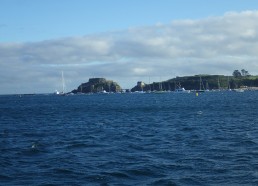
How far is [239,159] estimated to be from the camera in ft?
106

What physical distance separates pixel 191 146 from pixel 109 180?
1517 cm

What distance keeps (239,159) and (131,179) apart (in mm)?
9939

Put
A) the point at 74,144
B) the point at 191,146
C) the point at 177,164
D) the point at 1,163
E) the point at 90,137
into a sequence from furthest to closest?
the point at 90,137 < the point at 74,144 < the point at 191,146 < the point at 1,163 < the point at 177,164

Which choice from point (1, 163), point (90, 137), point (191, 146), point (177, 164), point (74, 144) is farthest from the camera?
point (90, 137)

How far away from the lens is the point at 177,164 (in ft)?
103

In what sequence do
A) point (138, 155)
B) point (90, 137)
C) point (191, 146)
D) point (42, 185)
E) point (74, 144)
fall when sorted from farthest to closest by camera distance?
point (90, 137) < point (74, 144) < point (191, 146) < point (138, 155) < point (42, 185)

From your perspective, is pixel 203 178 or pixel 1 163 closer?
pixel 203 178

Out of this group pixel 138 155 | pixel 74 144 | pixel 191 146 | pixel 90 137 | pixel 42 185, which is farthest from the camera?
pixel 90 137

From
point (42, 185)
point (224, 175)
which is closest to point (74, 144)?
point (42, 185)

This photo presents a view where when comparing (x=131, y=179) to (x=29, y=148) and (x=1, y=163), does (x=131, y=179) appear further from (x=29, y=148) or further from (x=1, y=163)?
(x=29, y=148)

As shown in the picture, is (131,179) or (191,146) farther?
(191,146)

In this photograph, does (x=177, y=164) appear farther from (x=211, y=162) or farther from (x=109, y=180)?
(x=109, y=180)

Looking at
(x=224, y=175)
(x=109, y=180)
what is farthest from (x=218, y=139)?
(x=109, y=180)

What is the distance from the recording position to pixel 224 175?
A: 2711 centimetres
